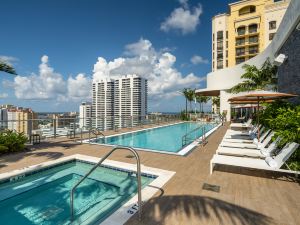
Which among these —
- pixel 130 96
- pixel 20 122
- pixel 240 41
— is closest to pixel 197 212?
pixel 20 122

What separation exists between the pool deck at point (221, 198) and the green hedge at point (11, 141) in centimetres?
136

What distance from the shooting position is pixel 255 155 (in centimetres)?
565

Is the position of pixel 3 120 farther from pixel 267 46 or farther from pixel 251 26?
pixel 251 26

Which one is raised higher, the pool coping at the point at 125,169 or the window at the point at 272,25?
the window at the point at 272,25

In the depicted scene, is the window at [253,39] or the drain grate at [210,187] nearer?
the drain grate at [210,187]

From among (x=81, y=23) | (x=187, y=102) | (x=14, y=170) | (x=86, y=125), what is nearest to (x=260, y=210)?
(x=14, y=170)

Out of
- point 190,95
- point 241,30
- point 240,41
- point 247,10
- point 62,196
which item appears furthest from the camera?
point 240,41

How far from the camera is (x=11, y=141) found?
7605 millimetres

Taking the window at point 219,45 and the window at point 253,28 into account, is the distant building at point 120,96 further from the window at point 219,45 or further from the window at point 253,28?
the window at point 253,28

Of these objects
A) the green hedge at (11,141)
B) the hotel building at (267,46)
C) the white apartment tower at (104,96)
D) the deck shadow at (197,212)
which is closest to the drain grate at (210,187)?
the deck shadow at (197,212)

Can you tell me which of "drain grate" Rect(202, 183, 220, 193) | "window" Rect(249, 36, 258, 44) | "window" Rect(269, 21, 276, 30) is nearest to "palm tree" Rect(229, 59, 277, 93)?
"drain grate" Rect(202, 183, 220, 193)

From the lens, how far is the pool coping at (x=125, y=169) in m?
3.13

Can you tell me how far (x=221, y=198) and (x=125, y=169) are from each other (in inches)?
115

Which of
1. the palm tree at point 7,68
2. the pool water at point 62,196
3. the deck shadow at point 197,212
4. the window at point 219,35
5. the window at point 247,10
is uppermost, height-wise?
the window at point 247,10
